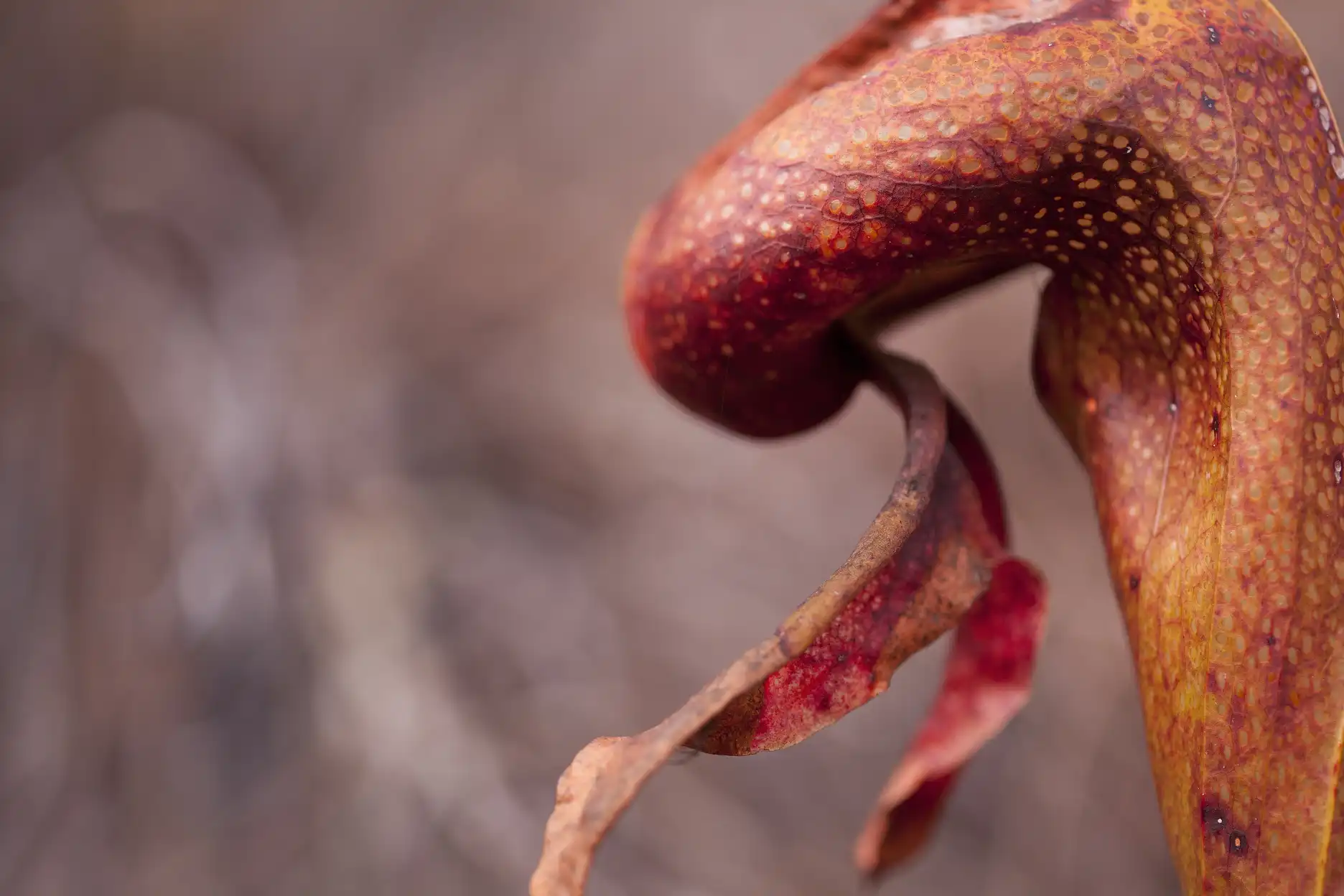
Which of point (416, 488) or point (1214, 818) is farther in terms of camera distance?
point (416, 488)

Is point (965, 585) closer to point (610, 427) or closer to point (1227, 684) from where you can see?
point (1227, 684)

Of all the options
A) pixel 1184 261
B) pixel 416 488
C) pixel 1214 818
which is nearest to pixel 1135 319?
pixel 1184 261

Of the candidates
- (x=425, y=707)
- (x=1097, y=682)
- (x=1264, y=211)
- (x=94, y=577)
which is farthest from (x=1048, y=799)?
(x=94, y=577)

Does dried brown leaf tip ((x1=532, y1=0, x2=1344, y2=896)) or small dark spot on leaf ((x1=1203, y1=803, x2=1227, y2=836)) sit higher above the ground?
dried brown leaf tip ((x1=532, y1=0, x2=1344, y2=896))

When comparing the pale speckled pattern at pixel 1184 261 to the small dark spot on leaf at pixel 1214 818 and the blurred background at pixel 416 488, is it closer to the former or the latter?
the small dark spot on leaf at pixel 1214 818

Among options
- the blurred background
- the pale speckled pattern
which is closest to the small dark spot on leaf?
the pale speckled pattern

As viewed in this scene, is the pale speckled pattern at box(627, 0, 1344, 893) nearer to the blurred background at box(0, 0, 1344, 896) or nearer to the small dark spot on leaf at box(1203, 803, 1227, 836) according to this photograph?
the small dark spot on leaf at box(1203, 803, 1227, 836)

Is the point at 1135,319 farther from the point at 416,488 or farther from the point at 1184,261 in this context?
the point at 416,488
